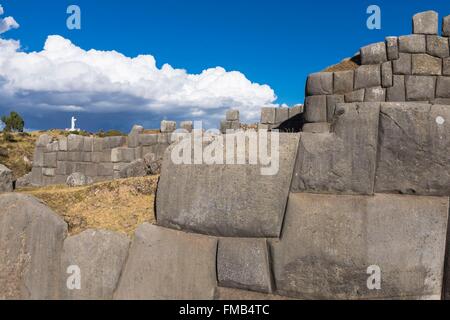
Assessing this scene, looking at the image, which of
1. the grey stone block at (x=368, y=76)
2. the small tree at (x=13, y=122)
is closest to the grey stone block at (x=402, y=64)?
the grey stone block at (x=368, y=76)

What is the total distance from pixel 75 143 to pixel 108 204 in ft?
44.0

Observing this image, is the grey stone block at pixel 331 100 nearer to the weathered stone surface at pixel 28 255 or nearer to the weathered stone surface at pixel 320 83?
the weathered stone surface at pixel 320 83

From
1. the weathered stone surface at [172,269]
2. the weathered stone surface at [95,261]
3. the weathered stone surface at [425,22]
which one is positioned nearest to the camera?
the weathered stone surface at [172,269]

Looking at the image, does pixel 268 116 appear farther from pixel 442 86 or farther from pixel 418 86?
pixel 442 86

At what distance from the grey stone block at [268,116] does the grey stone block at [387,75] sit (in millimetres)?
6616

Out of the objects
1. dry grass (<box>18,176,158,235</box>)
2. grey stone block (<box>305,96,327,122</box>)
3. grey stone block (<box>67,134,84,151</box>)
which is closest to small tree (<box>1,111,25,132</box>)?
grey stone block (<box>67,134,84,151</box>)

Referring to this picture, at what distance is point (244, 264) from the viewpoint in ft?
10.6

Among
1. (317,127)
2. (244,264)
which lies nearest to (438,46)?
(317,127)

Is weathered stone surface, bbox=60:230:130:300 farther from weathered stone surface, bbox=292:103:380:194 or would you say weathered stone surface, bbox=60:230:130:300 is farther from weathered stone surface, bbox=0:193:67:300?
weathered stone surface, bbox=292:103:380:194

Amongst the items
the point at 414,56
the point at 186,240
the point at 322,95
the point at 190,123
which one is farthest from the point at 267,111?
the point at 186,240

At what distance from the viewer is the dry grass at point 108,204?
3781 mm

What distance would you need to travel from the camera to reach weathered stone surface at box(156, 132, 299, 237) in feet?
10.4
